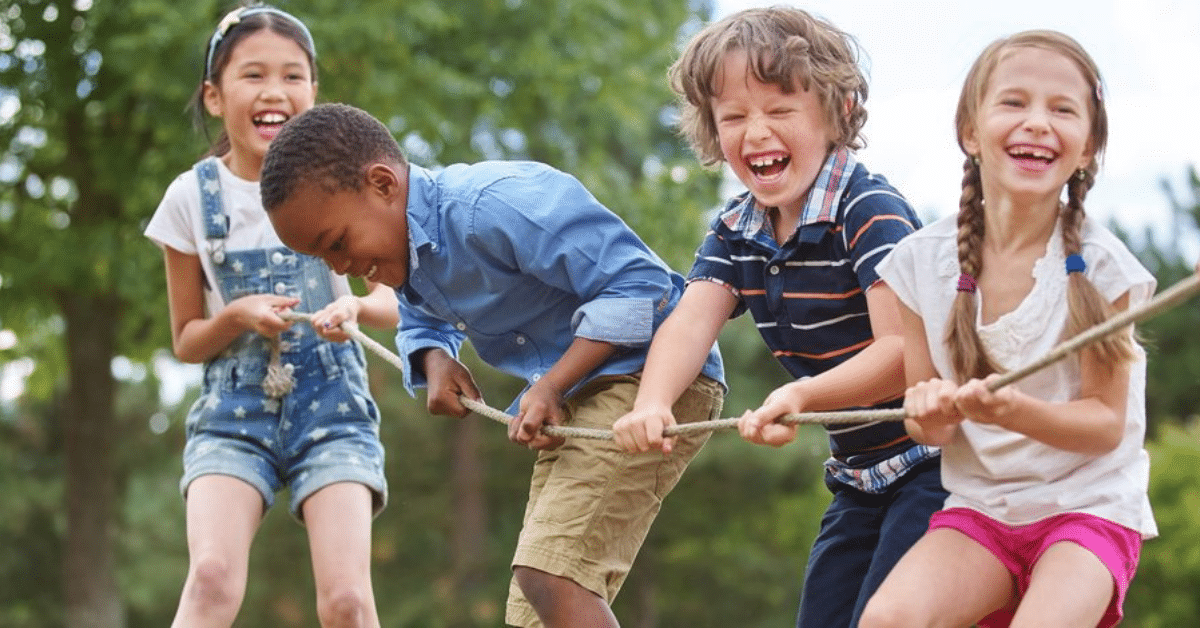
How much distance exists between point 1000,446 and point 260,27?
2569 mm

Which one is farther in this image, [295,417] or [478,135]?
[478,135]

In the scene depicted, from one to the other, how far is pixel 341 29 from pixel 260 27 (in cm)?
631

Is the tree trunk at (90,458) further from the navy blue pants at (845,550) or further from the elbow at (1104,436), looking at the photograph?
the elbow at (1104,436)

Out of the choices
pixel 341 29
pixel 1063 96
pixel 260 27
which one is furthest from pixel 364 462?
pixel 341 29

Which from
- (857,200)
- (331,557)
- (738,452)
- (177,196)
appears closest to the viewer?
(857,200)

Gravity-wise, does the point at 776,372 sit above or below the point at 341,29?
below

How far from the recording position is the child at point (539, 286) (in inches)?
138

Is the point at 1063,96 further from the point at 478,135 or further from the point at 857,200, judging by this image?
the point at 478,135

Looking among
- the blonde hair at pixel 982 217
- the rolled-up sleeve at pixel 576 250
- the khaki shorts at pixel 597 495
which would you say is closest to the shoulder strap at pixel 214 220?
the rolled-up sleeve at pixel 576 250

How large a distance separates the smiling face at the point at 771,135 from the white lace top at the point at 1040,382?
0.40m

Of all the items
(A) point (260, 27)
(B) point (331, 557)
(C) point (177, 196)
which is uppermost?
(A) point (260, 27)

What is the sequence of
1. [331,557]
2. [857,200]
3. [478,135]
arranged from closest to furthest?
1. [857,200]
2. [331,557]
3. [478,135]

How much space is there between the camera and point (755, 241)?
359cm

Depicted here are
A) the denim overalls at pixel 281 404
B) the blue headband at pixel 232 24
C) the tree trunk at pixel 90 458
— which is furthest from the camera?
the tree trunk at pixel 90 458
